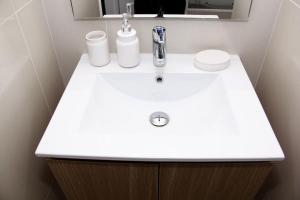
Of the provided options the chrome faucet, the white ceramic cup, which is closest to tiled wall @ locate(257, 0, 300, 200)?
the chrome faucet

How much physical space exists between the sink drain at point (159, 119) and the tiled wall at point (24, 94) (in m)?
0.40

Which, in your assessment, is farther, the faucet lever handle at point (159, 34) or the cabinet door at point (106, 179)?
the faucet lever handle at point (159, 34)

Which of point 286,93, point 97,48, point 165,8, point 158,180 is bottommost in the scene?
point 158,180

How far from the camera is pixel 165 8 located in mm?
914

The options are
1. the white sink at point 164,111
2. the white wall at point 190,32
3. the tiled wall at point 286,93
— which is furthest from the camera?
the white wall at point 190,32

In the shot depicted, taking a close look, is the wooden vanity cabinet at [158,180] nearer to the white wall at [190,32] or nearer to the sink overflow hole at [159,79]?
the sink overflow hole at [159,79]

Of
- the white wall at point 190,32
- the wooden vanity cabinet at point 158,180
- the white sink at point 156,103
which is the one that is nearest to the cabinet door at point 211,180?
the wooden vanity cabinet at point 158,180

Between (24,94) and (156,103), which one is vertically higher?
(24,94)

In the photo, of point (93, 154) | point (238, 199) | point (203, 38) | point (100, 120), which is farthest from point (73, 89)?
point (238, 199)

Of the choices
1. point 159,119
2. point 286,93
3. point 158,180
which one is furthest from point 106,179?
point 286,93

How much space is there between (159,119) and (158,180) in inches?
9.5

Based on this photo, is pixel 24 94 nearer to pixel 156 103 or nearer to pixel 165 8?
pixel 156 103

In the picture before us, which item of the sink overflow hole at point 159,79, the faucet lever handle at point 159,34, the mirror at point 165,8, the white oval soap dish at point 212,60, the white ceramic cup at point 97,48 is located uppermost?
the mirror at point 165,8

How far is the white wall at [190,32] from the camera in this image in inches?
36.2
